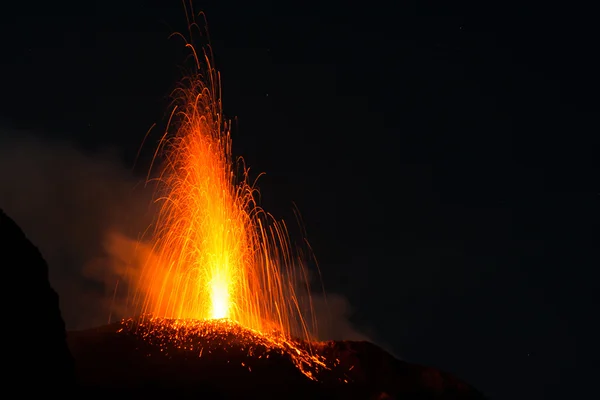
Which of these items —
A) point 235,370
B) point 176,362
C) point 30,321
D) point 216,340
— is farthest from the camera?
point 216,340

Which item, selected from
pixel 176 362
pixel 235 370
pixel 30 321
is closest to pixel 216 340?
pixel 235 370

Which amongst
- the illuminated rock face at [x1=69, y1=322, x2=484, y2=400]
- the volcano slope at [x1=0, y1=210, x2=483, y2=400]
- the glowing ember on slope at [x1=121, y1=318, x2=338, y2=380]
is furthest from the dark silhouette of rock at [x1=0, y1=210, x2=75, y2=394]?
the glowing ember on slope at [x1=121, y1=318, x2=338, y2=380]

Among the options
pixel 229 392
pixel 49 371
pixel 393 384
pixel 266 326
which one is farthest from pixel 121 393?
pixel 393 384

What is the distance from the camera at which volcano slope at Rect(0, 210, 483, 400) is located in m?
24.4

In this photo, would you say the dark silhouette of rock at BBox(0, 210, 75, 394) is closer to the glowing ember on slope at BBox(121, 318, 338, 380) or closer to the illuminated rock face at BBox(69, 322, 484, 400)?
the illuminated rock face at BBox(69, 322, 484, 400)

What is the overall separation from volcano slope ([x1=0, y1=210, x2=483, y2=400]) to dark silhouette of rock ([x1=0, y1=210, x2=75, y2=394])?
0.04 m

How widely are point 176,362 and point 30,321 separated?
48.1 feet

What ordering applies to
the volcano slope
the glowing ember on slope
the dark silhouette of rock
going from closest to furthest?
the dark silhouette of rock
the volcano slope
the glowing ember on slope

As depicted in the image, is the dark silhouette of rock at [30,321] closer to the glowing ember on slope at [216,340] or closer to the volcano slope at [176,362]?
the volcano slope at [176,362]

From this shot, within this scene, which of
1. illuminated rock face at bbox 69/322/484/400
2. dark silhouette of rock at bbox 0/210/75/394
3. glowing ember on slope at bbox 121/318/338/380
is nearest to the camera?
dark silhouette of rock at bbox 0/210/75/394

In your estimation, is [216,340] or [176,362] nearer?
[176,362]

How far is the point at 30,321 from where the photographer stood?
24.3 m

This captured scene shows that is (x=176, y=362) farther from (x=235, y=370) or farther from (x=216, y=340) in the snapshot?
(x=216, y=340)

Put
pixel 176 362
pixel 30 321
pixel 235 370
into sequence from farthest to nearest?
pixel 235 370, pixel 176 362, pixel 30 321
